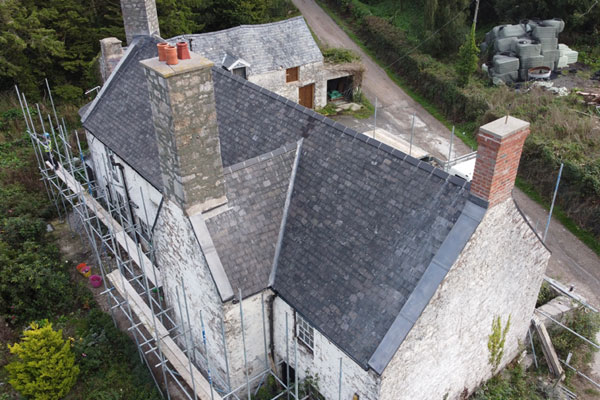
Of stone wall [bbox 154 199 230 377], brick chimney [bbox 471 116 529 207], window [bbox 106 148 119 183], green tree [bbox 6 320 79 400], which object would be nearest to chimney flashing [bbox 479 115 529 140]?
brick chimney [bbox 471 116 529 207]

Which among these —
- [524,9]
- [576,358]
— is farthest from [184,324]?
[524,9]

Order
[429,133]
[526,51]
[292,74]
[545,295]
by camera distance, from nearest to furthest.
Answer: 1. [545,295]
2. [429,133]
3. [292,74]
4. [526,51]

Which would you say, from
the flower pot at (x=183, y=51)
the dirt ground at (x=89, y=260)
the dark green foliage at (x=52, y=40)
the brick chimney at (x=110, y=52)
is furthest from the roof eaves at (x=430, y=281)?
the dark green foliage at (x=52, y=40)

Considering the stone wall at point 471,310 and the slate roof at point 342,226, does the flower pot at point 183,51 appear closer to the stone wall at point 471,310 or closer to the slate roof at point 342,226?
the slate roof at point 342,226

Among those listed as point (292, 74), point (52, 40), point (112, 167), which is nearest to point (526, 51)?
point (292, 74)

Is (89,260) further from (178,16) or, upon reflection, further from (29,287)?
(178,16)

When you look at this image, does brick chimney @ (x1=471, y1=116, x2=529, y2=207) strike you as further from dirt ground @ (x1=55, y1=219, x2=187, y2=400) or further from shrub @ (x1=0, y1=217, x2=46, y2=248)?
shrub @ (x1=0, y1=217, x2=46, y2=248)
